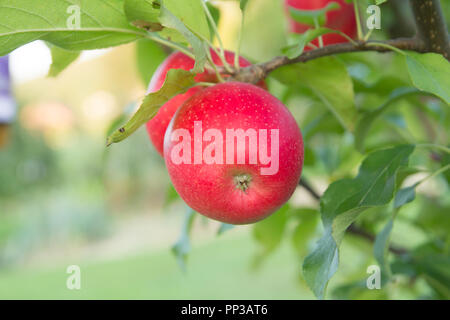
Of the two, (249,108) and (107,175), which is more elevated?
(107,175)

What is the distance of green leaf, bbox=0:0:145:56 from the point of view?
43cm

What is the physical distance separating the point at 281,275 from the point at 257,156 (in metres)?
2.57

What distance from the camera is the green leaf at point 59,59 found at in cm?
54

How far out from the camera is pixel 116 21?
47 cm

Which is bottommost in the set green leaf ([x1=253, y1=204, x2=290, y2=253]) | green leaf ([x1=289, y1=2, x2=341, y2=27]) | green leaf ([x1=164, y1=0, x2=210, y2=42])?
green leaf ([x1=253, y1=204, x2=290, y2=253])

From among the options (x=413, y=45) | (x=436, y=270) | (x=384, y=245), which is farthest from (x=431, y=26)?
(x=436, y=270)

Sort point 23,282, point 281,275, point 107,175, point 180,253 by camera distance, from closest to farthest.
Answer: point 180,253
point 281,275
point 23,282
point 107,175

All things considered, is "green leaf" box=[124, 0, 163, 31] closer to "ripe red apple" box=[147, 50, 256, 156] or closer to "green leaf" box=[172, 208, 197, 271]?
"ripe red apple" box=[147, 50, 256, 156]

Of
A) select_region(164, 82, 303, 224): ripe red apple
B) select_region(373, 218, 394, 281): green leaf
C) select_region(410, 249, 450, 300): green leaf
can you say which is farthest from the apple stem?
select_region(410, 249, 450, 300): green leaf

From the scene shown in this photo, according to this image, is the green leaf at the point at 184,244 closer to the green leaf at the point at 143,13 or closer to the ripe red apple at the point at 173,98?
the ripe red apple at the point at 173,98

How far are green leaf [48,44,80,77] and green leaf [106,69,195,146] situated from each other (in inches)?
7.0

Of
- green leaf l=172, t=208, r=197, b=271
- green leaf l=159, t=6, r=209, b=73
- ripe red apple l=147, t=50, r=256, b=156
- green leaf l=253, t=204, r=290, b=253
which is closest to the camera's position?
green leaf l=159, t=6, r=209, b=73
